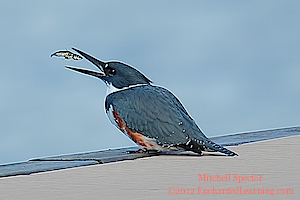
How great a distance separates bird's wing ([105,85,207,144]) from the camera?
343 centimetres

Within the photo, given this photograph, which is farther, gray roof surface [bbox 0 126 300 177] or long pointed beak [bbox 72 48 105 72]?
long pointed beak [bbox 72 48 105 72]

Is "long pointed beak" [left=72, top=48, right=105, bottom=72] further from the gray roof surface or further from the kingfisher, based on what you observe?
the gray roof surface

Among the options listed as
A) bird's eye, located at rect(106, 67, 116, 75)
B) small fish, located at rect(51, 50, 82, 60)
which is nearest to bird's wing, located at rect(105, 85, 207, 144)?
bird's eye, located at rect(106, 67, 116, 75)

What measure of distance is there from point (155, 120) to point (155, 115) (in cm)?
3

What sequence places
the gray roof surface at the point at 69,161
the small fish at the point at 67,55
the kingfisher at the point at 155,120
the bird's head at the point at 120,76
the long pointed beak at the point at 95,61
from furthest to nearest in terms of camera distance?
1. the small fish at the point at 67,55
2. the long pointed beak at the point at 95,61
3. the bird's head at the point at 120,76
4. the kingfisher at the point at 155,120
5. the gray roof surface at the point at 69,161

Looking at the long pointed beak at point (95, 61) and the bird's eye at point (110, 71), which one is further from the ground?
the long pointed beak at point (95, 61)

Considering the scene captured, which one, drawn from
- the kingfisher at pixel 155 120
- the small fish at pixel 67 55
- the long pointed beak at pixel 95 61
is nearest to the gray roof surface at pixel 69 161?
the kingfisher at pixel 155 120

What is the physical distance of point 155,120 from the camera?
3459mm

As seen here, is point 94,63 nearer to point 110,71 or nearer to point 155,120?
point 110,71

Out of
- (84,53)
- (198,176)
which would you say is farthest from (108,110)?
(198,176)

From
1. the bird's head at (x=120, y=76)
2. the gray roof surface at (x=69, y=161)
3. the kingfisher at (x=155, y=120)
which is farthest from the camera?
the bird's head at (x=120, y=76)

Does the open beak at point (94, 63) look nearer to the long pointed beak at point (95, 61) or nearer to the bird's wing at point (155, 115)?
the long pointed beak at point (95, 61)

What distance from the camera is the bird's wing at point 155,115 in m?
3.43

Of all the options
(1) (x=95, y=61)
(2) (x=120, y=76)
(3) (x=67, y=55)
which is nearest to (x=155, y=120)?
(2) (x=120, y=76)
